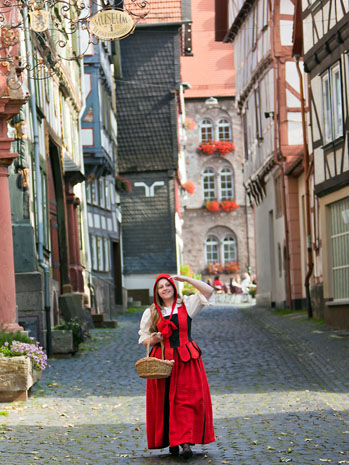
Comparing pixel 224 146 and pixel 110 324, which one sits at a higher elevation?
pixel 224 146

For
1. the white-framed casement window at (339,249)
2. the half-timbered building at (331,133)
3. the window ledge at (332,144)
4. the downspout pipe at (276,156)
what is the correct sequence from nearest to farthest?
the half-timbered building at (331,133) < the window ledge at (332,144) < the white-framed casement window at (339,249) < the downspout pipe at (276,156)

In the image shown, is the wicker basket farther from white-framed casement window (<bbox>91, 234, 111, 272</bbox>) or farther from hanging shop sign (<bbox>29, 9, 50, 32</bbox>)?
white-framed casement window (<bbox>91, 234, 111, 272</bbox>)

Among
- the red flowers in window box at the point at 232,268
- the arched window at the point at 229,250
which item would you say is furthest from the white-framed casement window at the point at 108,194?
the arched window at the point at 229,250

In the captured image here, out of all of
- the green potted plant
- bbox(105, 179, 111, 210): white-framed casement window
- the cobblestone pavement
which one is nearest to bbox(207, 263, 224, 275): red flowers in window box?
bbox(105, 179, 111, 210): white-framed casement window

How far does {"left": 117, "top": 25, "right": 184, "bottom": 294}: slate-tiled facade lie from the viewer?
4325 cm

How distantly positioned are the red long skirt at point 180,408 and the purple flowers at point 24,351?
13.8 feet

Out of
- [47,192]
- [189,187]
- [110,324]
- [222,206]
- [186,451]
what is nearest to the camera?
[186,451]

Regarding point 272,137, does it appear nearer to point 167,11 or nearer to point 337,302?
point 337,302

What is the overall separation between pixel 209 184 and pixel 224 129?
3439mm

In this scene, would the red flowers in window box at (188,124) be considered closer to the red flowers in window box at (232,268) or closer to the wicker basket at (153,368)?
the red flowers in window box at (232,268)

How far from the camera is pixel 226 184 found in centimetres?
6259

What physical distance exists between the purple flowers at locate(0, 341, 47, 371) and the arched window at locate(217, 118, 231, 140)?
5095 centimetres

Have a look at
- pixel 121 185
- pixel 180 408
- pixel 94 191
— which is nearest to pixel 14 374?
pixel 180 408

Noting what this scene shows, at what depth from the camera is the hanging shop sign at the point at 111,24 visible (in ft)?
33.0
